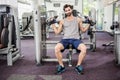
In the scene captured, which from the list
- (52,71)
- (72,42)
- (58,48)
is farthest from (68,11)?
(52,71)

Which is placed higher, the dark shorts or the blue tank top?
the blue tank top

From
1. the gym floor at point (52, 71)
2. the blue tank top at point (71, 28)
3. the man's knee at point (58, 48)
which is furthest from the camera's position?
the blue tank top at point (71, 28)

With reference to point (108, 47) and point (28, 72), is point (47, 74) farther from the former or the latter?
point (108, 47)

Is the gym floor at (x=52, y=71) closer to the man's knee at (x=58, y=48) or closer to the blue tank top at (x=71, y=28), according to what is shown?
the man's knee at (x=58, y=48)

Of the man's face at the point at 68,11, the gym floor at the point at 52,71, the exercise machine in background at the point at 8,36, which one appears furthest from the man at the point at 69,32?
the exercise machine in background at the point at 8,36

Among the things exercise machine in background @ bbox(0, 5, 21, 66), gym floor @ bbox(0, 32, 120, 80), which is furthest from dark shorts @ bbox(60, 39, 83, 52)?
exercise machine in background @ bbox(0, 5, 21, 66)

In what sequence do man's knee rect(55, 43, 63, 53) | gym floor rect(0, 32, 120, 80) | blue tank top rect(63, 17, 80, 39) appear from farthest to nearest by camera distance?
blue tank top rect(63, 17, 80, 39)
man's knee rect(55, 43, 63, 53)
gym floor rect(0, 32, 120, 80)

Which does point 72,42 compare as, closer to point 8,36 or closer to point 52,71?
point 52,71

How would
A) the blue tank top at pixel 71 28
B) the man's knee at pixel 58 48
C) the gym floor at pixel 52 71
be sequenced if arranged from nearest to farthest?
the gym floor at pixel 52 71 → the man's knee at pixel 58 48 → the blue tank top at pixel 71 28

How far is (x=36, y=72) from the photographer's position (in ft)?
11.2

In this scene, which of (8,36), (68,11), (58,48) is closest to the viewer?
(58,48)

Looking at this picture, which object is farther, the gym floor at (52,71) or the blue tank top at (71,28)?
the blue tank top at (71,28)

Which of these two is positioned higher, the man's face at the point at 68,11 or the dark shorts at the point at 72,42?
the man's face at the point at 68,11

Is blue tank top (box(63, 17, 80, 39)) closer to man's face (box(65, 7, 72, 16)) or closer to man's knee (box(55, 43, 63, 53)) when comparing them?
man's face (box(65, 7, 72, 16))
